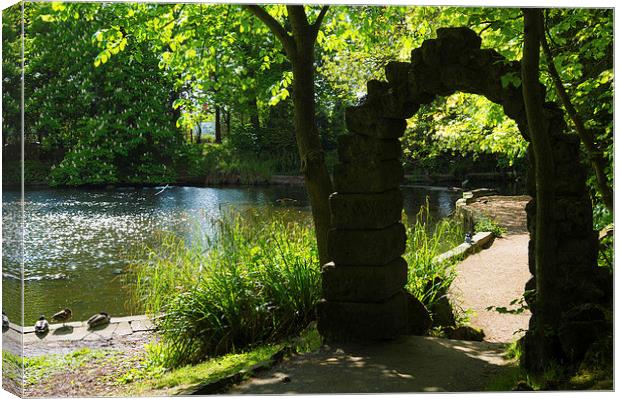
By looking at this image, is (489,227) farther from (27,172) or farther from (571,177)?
(27,172)

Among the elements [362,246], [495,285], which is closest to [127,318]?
[362,246]

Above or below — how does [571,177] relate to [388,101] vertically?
below

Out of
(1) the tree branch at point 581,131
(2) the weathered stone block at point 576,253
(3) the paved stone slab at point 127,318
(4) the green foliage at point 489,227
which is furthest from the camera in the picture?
(4) the green foliage at point 489,227

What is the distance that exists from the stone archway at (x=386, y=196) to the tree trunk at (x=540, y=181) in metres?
0.33

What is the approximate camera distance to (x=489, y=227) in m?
11.2

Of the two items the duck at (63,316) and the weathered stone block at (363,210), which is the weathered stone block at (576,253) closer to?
the weathered stone block at (363,210)

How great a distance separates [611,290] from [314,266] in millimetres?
Answer: 2509

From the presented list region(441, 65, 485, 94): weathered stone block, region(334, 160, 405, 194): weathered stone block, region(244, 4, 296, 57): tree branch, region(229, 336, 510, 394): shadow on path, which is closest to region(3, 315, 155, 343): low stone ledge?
region(229, 336, 510, 394): shadow on path

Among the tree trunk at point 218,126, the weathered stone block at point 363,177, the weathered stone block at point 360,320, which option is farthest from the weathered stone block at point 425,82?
the tree trunk at point 218,126

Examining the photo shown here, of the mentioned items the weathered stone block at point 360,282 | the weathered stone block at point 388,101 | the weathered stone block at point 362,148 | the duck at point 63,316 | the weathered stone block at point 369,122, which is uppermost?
the weathered stone block at point 388,101

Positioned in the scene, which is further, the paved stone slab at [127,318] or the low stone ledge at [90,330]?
the paved stone slab at [127,318]

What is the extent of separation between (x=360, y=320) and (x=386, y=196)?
2.96 feet

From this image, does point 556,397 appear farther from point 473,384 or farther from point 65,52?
point 65,52

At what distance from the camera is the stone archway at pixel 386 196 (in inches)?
170
